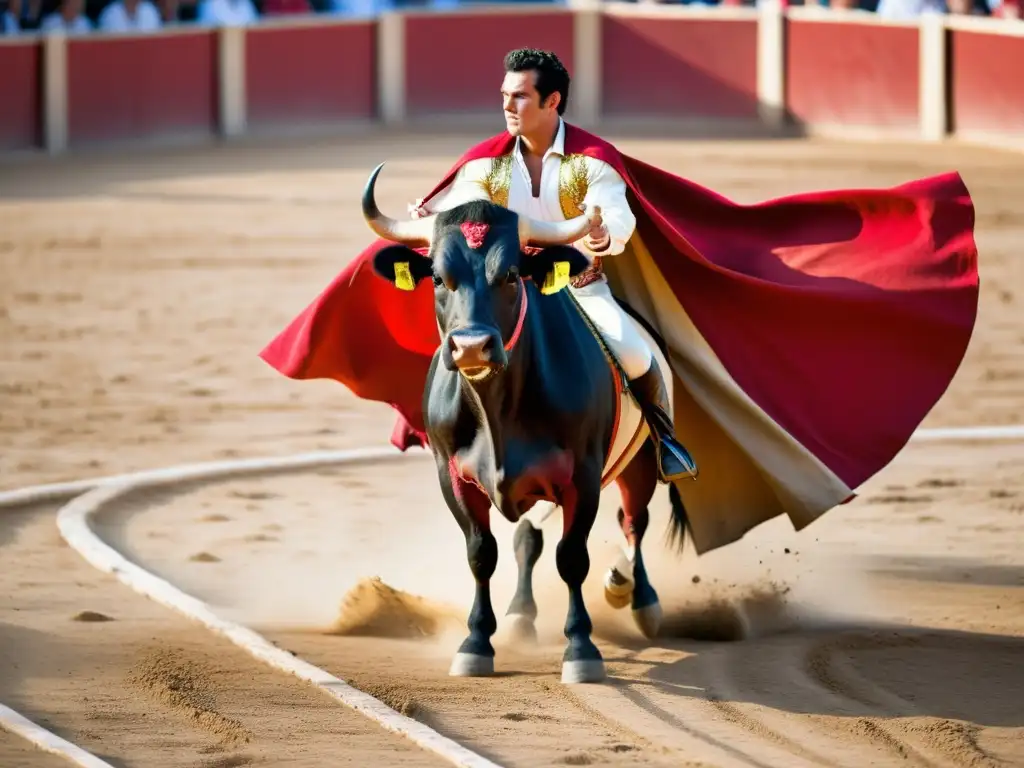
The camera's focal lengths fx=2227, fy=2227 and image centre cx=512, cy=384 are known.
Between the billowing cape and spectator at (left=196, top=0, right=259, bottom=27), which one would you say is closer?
the billowing cape

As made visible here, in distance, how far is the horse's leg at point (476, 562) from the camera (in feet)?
19.2

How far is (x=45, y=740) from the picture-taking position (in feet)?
16.7

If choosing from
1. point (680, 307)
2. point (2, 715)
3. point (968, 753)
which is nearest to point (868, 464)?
point (680, 307)

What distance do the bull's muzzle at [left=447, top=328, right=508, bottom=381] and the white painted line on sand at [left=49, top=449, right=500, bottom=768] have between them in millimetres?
861

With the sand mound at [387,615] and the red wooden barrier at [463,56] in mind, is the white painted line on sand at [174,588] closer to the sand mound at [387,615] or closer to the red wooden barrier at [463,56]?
the sand mound at [387,615]

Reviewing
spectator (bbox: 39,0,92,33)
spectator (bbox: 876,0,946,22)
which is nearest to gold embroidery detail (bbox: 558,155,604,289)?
spectator (bbox: 39,0,92,33)

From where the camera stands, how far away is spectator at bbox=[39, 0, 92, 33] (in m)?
18.2

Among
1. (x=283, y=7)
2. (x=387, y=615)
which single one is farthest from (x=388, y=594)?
(x=283, y=7)

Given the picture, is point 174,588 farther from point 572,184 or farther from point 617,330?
point 572,184

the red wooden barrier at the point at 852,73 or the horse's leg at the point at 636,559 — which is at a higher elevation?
the red wooden barrier at the point at 852,73

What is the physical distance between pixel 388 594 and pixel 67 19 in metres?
12.7

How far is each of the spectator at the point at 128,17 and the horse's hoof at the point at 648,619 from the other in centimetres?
1298

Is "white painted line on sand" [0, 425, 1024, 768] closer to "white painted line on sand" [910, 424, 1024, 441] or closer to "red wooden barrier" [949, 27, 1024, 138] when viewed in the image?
"white painted line on sand" [910, 424, 1024, 441]

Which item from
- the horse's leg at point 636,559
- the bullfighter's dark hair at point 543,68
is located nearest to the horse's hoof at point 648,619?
the horse's leg at point 636,559
